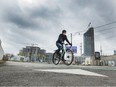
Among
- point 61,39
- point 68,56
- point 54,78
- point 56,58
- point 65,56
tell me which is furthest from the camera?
point 56,58

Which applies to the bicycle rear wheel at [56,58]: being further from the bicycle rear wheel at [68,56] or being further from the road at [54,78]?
the road at [54,78]

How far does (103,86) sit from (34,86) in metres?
1.39

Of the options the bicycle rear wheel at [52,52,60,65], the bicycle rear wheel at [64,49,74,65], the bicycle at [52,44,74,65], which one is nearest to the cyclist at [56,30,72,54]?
the bicycle at [52,44,74,65]

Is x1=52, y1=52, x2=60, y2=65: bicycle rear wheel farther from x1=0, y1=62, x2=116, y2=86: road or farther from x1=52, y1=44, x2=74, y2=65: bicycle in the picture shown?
x1=0, y1=62, x2=116, y2=86: road

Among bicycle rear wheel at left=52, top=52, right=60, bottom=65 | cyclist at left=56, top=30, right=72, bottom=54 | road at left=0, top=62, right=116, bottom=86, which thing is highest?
cyclist at left=56, top=30, right=72, bottom=54

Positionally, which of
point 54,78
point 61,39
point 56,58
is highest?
point 61,39

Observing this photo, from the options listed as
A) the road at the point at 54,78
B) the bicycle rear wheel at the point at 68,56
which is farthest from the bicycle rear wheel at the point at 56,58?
the road at the point at 54,78

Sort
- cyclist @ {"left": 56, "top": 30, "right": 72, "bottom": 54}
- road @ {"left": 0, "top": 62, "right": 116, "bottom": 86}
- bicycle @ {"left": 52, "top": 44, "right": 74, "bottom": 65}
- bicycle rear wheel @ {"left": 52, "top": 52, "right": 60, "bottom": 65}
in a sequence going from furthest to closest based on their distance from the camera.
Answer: bicycle rear wheel @ {"left": 52, "top": 52, "right": 60, "bottom": 65}, bicycle @ {"left": 52, "top": 44, "right": 74, "bottom": 65}, cyclist @ {"left": 56, "top": 30, "right": 72, "bottom": 54}, road @ {"left": 0, "top": 62, "right": 116, "bottom": 86}

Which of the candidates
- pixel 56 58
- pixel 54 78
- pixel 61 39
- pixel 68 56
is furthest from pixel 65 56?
pixel 54 78

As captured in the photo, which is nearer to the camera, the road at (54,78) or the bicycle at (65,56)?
the road at (54,78)

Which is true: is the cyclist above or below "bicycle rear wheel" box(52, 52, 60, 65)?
above

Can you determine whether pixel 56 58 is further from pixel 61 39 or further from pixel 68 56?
pixel 61 39

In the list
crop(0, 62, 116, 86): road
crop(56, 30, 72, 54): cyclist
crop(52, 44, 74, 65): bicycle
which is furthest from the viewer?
crop(52, 44, 74, 65): bicycle

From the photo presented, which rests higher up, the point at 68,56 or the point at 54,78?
the point at 68,56
